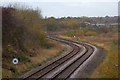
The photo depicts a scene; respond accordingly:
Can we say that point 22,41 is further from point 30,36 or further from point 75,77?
point 75,77

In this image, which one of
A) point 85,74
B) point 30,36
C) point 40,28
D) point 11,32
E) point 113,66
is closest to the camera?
point 85,74

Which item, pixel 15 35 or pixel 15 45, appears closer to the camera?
pixel 15 45

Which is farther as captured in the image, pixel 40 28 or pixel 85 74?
pixel 40 28

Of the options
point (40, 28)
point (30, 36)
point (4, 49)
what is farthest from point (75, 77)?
point (40, 28)

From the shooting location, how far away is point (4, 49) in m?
34.2

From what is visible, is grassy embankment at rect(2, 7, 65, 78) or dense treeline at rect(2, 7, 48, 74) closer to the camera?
grassy embankment at rect(2, 7, 65, 78)

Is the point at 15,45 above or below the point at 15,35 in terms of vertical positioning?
below

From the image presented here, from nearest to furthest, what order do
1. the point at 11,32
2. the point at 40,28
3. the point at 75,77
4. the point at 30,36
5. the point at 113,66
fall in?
1. the point at 75,77
2. the point at 113,66
3. the point at 11,32
4. the point at 30,36
5. the point at 40,28

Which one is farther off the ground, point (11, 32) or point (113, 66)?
point (11, 32)

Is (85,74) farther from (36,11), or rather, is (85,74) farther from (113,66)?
(36,11)

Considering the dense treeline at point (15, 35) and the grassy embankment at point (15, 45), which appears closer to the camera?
the grassy embankment at point (15, 45)

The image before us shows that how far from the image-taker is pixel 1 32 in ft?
111

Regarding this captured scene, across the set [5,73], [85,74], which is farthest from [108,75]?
[5,73]

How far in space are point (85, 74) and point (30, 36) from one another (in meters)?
23.0
